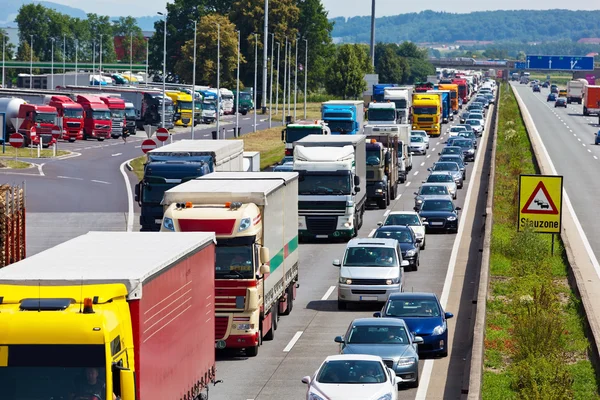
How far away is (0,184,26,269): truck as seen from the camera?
88.2 feet

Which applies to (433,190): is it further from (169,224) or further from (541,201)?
(169,224)

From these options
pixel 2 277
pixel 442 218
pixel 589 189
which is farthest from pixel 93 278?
pixel 589 189

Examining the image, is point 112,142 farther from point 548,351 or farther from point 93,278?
point 93,278

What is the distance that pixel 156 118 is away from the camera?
340ft

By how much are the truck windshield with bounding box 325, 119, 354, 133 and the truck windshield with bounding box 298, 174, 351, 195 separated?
89.7 feet

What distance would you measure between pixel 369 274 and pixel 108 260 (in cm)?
1655

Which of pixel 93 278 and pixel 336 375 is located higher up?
pixel 93 278

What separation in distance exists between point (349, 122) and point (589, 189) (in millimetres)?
14922

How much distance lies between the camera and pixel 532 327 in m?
23.4

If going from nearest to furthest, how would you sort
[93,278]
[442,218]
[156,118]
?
[93,278] → [442,218] → [156,118]

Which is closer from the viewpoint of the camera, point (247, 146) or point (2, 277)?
point (2, 277)

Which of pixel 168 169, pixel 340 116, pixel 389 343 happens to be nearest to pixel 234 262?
pixel 389 343

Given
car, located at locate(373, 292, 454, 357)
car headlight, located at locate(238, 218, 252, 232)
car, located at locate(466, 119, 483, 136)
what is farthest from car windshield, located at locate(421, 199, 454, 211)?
car, located at locate(466, 119, 483, 136)

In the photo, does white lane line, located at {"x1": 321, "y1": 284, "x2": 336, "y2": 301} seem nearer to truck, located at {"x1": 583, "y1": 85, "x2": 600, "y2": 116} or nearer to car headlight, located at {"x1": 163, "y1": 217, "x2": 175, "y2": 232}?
car headlight, located at {"x1": 163, "y1": 217, "x2": 175, "y2": 232}
